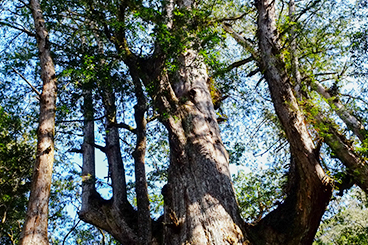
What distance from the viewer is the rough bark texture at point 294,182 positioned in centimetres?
445

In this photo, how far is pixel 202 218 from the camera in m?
4.80

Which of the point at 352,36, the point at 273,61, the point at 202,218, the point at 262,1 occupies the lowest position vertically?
the point at 202,218

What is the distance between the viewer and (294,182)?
206 inches

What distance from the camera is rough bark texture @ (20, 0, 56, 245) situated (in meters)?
4.61

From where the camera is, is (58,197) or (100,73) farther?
(58,197)

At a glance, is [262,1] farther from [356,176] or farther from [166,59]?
[356,176]

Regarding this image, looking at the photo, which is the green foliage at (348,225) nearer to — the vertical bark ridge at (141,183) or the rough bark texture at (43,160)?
the vertical bark ridge at (141,183)

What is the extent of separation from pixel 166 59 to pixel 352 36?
193 inches

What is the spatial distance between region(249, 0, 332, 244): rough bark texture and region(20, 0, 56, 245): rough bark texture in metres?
3.03

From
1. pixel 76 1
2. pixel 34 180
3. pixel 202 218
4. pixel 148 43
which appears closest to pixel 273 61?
pixel 202 218

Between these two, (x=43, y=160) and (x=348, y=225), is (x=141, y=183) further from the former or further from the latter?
(x=348, y=225)

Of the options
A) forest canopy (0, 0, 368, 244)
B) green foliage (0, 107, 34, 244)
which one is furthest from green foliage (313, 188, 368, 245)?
green foliage (0, 107, 34, 244)

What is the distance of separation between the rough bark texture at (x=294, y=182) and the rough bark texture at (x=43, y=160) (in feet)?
9.95

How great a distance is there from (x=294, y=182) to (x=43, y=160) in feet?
13.0
